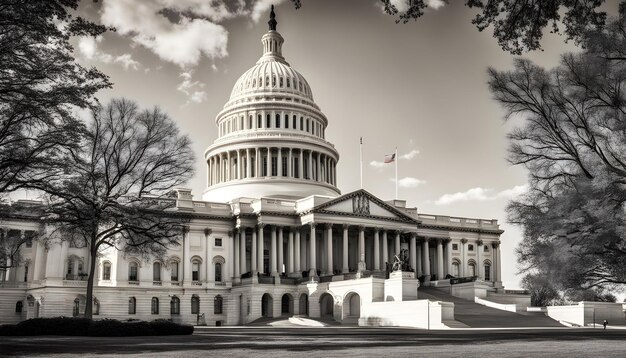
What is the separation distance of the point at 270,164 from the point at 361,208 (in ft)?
61.0

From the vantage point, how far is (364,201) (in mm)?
92438

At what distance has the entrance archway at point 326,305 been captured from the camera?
82.1 m

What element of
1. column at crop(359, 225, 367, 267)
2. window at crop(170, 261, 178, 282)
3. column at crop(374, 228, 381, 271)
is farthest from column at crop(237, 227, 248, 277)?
column at crop(374, 228, 381, 271)

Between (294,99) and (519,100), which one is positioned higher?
(294,99)

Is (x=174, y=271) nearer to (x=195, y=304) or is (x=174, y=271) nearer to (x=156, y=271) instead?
(x=156, y=271)

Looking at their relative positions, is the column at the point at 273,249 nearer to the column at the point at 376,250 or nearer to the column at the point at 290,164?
the column at the point at 376,250

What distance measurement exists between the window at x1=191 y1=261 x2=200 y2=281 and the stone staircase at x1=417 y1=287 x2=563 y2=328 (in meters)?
26.8

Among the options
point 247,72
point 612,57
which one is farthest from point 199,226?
point 612,57

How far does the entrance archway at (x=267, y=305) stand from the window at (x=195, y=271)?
9311mm

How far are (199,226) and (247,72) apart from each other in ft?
123

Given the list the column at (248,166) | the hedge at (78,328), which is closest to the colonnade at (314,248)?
the column at (248,166)

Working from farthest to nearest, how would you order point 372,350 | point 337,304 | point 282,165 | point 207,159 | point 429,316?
1. point 207,159
2. point 282,165
3. point 337,304
4. point 429,316
5. point 372,350

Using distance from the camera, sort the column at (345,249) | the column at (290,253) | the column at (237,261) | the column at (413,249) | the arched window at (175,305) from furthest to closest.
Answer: the column at (413,249)
the column at (290,253)
the column at (237,261)
the column at (345,249)
the arched window at (175,305)

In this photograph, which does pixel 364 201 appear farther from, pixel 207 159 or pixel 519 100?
pixel 519 100
